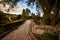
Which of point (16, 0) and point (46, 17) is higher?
point (16, 0)

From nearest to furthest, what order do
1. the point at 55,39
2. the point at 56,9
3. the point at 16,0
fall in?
the point at 55,39 → the point at 56,9 → the point at 16,0

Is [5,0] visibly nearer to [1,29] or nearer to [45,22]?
[45,22]

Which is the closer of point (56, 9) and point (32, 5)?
point (56, 9)

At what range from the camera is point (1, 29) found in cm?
1227

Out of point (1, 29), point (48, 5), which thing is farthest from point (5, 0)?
point (1, 29)

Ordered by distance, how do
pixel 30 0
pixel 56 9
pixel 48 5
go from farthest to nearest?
pixel 30 0 → pixel 48 5 → pixel 56 9

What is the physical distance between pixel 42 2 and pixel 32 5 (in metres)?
2.64

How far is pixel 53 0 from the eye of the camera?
20422 millimetres

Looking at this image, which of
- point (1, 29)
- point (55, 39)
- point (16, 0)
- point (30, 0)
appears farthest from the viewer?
point (30, 0)

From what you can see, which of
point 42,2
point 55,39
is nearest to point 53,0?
point 42,2

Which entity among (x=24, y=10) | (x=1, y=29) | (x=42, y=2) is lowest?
(x=24, y=10)

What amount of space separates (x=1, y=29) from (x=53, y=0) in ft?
34.0

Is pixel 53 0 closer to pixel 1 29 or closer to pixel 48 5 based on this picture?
pixel 48 5

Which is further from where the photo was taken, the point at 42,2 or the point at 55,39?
the point at 42,2
